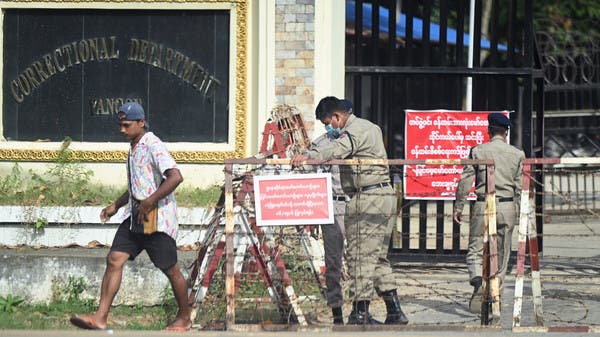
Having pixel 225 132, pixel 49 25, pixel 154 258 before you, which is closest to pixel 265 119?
pixel 225 132

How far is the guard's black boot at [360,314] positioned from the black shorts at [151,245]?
151 centimetres

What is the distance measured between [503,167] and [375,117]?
306cm

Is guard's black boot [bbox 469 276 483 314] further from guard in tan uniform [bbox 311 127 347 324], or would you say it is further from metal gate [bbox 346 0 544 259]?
metal gate [bbox 346 0 544 259]

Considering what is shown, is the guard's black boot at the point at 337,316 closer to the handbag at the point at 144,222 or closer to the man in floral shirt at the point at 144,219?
the man in floral shirt at the point at 144,219

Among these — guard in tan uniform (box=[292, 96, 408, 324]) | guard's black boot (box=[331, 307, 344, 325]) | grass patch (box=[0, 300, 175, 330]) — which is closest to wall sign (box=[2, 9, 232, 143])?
grass patch (box=[0, 300, 175, 330])

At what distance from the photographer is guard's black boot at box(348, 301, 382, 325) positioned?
9.10m

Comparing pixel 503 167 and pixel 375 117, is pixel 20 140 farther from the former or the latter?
pixel 503 167

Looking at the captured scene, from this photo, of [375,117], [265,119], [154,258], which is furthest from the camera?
[375,117]

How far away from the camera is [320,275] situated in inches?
380

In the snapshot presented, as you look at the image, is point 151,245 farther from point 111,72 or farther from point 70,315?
point 111,72

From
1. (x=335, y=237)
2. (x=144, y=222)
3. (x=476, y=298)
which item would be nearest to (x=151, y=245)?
(x=144, y=222)

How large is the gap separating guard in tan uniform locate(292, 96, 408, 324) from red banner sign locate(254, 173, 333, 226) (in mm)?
357

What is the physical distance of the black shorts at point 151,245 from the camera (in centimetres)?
868

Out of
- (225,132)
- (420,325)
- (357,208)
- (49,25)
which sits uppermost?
(49,25)
